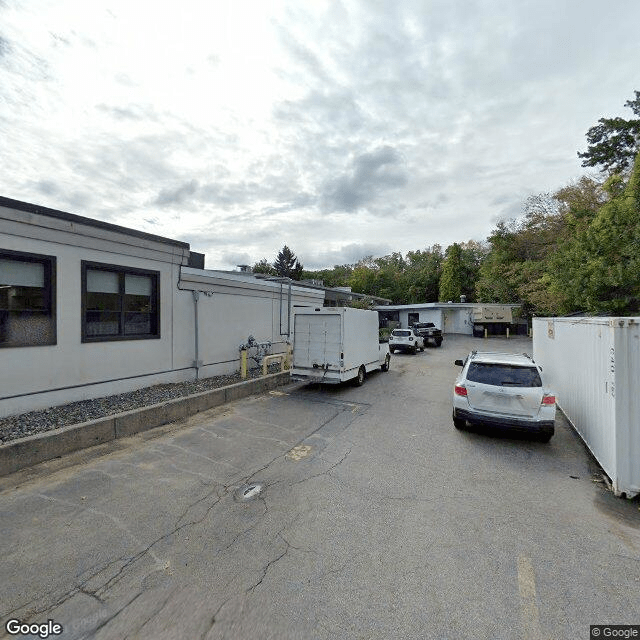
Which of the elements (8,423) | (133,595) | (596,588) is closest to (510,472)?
(596,588)

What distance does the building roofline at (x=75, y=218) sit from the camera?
6282 mm

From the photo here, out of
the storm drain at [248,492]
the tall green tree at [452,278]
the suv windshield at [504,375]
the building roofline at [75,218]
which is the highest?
the tall green tree at [452,278]

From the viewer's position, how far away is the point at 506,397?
20.4 ft

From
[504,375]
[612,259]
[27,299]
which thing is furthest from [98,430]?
[612,259]

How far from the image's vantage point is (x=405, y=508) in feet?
13.5

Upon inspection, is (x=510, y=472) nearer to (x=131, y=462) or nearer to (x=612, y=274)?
(x=131, y=462)

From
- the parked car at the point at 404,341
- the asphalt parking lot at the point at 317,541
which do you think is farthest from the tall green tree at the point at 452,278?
the asphalt parking lot at the point at 317,541

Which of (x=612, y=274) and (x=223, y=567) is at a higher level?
(x=612, y=274)

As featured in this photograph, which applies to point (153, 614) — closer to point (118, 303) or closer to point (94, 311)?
point (94, 311)

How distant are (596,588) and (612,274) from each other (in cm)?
1567

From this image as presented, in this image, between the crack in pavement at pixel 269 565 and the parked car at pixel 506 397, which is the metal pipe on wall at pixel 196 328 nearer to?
the parked car at pixel 506 397

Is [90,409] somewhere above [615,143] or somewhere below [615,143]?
below

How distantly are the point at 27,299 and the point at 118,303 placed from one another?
72.0 inches

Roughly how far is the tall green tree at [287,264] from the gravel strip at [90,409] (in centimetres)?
5203
